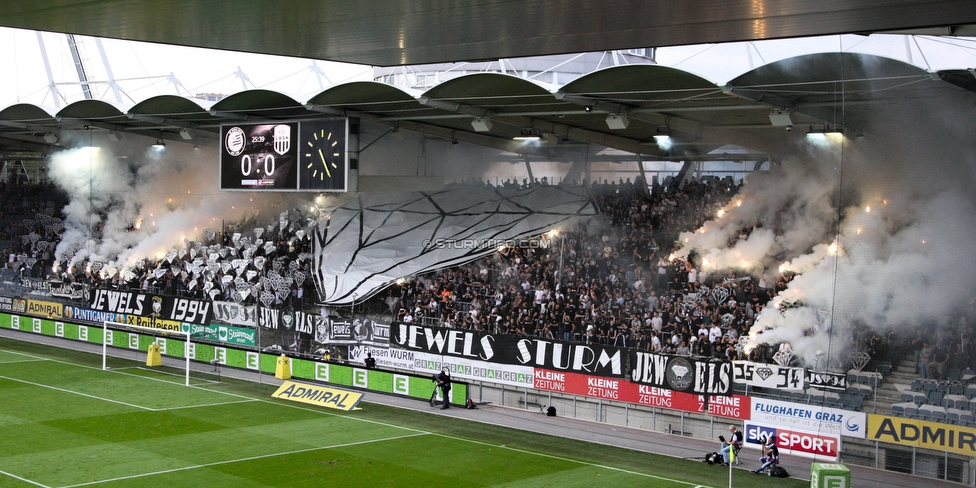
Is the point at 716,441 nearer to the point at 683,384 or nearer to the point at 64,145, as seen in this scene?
the point at 683,384

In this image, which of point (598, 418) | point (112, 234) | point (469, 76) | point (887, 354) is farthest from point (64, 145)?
point (887, 354)

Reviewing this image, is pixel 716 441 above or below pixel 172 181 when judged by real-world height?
below

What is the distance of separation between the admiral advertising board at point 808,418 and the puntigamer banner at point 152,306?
869 inches

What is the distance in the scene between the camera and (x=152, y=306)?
37.6m

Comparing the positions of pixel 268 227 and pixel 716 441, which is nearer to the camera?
pixel 716 441

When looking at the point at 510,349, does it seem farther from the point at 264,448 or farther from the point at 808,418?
the point at 808,418

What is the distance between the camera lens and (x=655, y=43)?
14.2 metres

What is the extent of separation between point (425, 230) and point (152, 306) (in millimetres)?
12498

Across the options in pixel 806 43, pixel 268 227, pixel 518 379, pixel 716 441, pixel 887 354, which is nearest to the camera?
pixel 887 354

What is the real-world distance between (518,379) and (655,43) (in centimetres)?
1373

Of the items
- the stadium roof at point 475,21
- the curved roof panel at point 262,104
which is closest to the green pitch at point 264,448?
the stadium roof at point 475,21

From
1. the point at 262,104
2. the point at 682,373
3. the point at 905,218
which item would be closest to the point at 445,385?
the point at 682,373

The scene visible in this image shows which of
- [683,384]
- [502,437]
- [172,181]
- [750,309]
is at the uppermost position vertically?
[172,181]

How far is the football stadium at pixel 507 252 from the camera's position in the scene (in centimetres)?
1391
